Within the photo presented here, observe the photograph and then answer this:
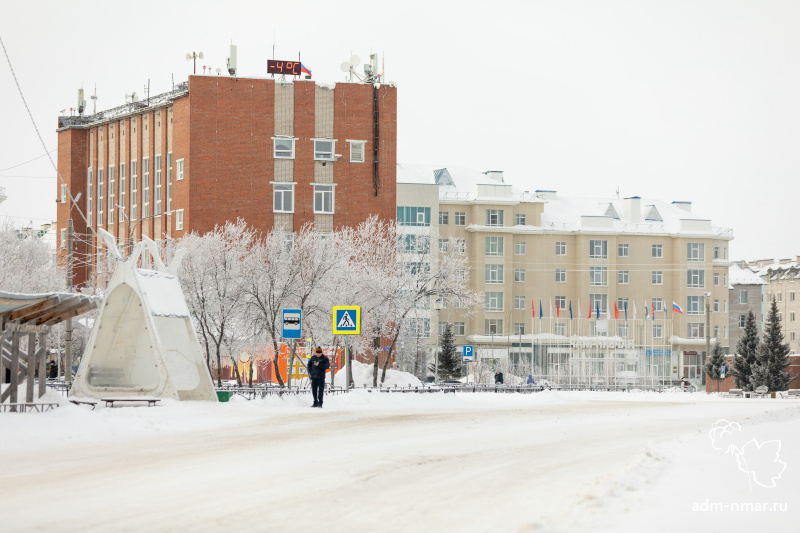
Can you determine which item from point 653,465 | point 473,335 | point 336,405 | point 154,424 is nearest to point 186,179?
point 473,335

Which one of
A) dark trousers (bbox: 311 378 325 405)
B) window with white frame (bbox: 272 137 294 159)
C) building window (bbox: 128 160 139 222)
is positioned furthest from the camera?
building window (bbox: 128 160 139 222)

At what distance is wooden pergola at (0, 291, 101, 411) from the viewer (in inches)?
840

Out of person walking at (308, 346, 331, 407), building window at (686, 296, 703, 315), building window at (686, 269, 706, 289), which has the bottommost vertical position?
person walking at (308, 346, 331, 407)

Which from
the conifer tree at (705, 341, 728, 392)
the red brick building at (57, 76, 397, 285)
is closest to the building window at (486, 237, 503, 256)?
the red brick building at (57, 76, 397, 285)

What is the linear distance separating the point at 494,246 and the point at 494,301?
5276mm

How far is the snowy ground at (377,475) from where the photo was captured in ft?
30.8

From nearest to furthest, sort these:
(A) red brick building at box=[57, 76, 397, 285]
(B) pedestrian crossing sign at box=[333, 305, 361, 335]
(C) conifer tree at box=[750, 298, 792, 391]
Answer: (B) pedestrian crossing sign at box=[333, 305, 361, 335] < (C) conifer tree at box=[750, 298, 792, 391] < (A) red brick building at box=[57, 76, 397, 285]

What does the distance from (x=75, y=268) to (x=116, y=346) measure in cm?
5776

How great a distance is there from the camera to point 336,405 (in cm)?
3070

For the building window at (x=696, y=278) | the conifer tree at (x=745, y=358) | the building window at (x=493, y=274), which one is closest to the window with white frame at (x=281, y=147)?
the building window at (x=493, y=274)

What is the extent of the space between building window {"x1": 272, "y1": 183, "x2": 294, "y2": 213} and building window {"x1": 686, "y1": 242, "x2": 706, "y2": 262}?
47354 mm

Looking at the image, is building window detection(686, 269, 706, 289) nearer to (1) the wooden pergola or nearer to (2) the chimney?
(2) the chimney

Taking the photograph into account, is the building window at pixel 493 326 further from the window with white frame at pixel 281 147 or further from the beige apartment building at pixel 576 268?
the window with white frame at pixel 281 147

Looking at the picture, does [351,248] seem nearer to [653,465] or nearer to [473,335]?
[473,335]
